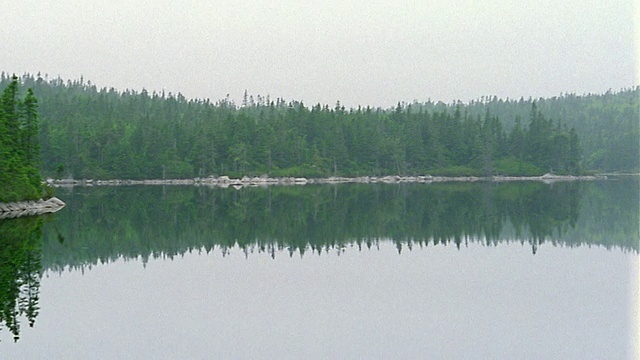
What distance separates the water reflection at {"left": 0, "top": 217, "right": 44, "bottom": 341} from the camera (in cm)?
2128

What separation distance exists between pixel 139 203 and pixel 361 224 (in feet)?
109

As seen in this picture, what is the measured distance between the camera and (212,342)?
19.0m

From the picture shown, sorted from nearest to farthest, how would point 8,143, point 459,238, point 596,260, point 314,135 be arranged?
point 596,260, point 459,238, point 8,143, point 314,135

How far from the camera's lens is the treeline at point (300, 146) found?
152m

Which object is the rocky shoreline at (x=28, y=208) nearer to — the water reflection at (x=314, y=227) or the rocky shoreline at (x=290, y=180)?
the water reflection at (x=314, y=227)

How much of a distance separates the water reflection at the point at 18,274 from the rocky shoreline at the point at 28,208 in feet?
30.7

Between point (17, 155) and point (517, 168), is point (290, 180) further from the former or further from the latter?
point (17, 155)

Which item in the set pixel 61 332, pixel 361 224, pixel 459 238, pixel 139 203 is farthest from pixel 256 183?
pixel 61 332

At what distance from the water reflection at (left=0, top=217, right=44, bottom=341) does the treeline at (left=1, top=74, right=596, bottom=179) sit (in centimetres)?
10942

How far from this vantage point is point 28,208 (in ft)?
195

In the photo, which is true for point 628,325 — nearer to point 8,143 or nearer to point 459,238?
point 459,238

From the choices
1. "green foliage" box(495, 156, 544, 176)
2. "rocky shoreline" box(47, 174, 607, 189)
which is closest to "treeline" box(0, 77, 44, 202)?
"rocky shoreline" box(47, 174, 607, 189)

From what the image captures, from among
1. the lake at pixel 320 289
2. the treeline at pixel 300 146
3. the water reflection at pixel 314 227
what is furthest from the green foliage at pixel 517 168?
the lake at pixel 320 289

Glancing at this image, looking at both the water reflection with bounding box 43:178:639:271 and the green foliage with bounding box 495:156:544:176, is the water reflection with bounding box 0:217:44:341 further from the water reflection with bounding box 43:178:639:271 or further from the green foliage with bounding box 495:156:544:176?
the green foliage with bounding box 495:156:544:176
